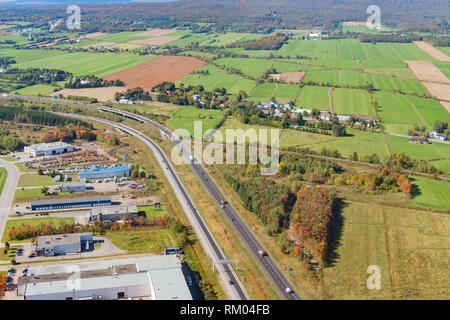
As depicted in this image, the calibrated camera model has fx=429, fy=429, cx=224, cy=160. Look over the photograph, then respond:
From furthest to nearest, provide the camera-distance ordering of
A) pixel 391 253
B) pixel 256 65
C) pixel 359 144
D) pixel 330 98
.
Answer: pixel 256 65, pixel 330 98, pixel 359 144, pixel 391 253

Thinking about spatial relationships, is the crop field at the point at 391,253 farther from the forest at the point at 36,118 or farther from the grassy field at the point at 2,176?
the forest at the point at 36,118

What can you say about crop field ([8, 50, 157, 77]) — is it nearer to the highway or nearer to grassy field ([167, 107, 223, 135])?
grassy field ([167, 107, 223, 135])

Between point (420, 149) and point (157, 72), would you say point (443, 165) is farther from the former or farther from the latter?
point (157, 72)

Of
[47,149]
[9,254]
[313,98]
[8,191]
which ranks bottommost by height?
[9,254]

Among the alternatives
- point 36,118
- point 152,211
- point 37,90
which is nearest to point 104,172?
point 152,211

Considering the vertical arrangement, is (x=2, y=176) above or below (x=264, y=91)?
below

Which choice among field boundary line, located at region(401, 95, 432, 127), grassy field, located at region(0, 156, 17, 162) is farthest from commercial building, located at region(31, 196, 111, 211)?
field boundary line, located at region(401, 95, 432, 127)

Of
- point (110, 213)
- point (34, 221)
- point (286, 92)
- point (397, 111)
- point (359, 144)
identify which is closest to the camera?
point (34, 221)
